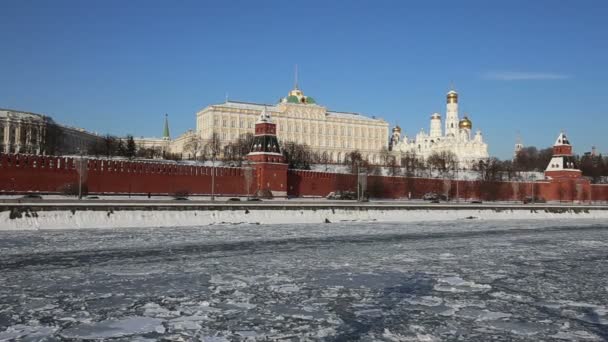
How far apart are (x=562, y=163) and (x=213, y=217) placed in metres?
52.0

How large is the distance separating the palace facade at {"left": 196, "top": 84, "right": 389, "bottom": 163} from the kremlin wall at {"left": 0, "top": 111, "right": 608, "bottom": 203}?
156 ft

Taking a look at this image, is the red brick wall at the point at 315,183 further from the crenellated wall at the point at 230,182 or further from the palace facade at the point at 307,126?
the palace facade at the point at 307,126

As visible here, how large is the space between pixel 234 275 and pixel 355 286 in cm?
274

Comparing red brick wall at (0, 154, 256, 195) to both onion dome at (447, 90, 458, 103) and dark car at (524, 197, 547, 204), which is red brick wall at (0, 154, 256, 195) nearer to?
dark car at (524, 197, 547, 204)

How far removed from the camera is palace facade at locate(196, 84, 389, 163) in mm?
106188

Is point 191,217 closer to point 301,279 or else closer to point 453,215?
point 301,279

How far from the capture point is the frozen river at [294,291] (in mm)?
7715

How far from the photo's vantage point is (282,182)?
159 ft

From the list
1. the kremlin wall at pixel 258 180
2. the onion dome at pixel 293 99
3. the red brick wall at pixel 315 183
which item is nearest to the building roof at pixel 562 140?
the kremlin wall at pixel 258 180

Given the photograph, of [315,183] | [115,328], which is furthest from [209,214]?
[315,183]

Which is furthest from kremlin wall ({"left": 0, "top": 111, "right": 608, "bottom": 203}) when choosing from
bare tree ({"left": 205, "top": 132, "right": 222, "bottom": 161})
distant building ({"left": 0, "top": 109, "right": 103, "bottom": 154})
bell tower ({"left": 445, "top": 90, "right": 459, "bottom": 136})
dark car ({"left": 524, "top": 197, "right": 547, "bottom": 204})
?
bell tower ({"left": 445, "top": 90, "right": 459, "bottom": 136})

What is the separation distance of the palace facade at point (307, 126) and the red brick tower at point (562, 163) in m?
47.2

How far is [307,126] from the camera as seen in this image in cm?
11469

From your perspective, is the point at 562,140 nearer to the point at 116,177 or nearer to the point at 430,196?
the point at 430,196
